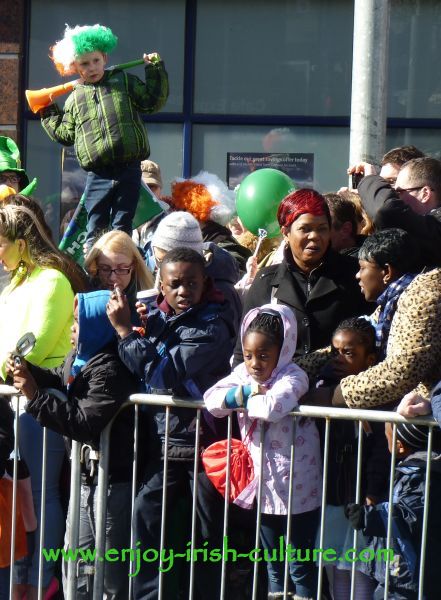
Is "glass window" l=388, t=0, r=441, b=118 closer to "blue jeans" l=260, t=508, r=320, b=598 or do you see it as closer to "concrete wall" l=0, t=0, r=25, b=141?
"concrete wall" l=0, t=0, r=25, b=141

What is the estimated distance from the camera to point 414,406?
4266 millimetres

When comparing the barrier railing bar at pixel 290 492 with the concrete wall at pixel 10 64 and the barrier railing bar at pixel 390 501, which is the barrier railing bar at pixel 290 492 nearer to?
the barrier railing bar at pixel 390 501

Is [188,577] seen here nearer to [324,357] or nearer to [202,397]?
[202,397]

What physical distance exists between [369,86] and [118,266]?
1649 mm

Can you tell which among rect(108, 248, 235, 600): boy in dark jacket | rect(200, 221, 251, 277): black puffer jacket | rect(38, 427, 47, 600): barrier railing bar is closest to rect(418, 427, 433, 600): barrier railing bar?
rect(108, 248, 235, 600): boy in dark jacket

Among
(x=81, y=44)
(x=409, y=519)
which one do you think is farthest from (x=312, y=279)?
(x=81, y=44)

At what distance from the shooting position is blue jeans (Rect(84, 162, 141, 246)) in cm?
669

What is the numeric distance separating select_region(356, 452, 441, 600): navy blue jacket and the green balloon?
2042mm

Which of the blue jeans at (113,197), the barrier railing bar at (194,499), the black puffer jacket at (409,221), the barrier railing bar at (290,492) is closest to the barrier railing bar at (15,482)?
the barrier railing bar at (194,499)

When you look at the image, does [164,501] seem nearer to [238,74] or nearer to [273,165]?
[273,165]

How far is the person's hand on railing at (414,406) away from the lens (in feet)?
14.0

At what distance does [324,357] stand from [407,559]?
3.02 ft

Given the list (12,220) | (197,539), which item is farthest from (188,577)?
(12,220)

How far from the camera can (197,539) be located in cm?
477
